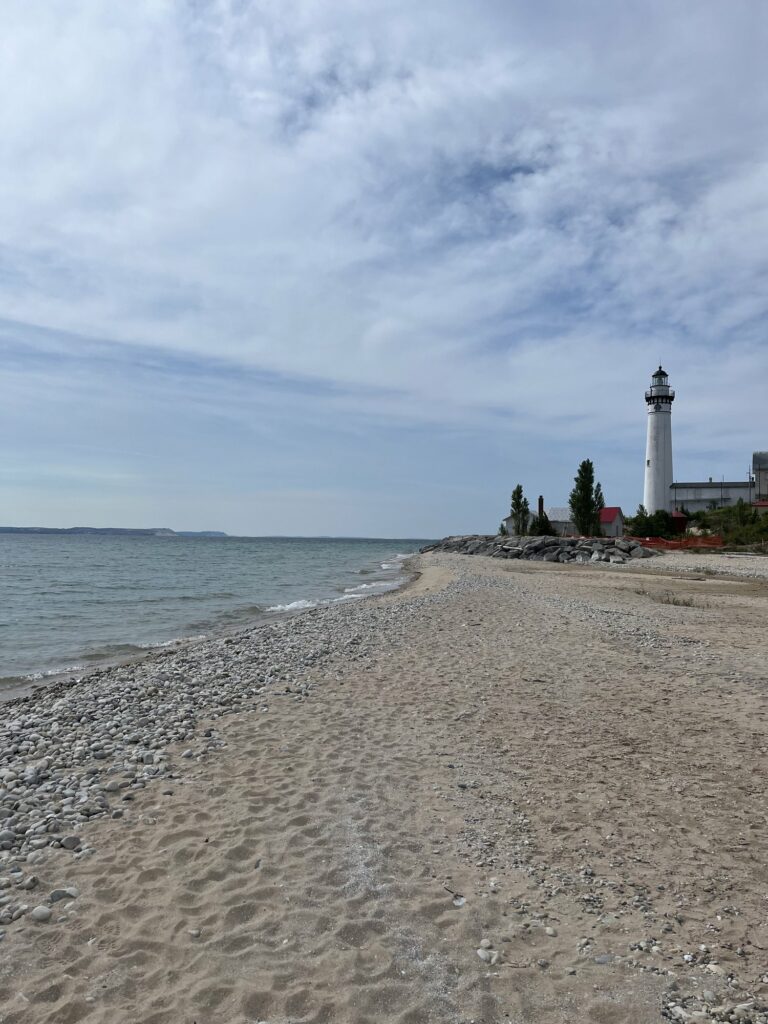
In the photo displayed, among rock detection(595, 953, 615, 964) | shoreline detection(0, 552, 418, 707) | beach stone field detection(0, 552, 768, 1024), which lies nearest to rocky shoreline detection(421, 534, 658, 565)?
shoreline detection(0, 552, 418, 707)

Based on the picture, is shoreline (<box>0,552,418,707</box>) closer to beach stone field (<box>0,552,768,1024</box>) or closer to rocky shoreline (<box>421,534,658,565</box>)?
beach stone field (<box>0,552,768,1024</box>)

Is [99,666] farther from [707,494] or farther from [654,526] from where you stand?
[707,494]

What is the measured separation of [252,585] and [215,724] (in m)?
27.6

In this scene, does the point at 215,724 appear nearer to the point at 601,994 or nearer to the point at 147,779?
the point at 147,779

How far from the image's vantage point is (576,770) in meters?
6.66

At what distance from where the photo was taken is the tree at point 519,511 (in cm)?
7119

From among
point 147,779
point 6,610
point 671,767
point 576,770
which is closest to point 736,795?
point 671,767

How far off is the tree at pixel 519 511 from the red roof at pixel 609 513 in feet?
28.1

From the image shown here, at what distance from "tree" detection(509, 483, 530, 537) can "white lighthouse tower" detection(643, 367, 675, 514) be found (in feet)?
43.1

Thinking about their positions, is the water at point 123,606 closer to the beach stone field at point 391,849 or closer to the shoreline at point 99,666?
the shoreline at point 99,666

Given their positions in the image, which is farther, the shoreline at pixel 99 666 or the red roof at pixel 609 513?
the red roof at pixel 609 513

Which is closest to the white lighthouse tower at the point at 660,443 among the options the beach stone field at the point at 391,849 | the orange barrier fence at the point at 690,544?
the orange barrier fence at the point at 690,544

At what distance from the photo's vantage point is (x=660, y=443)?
68438mm

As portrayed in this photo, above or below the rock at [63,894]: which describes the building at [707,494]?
above
